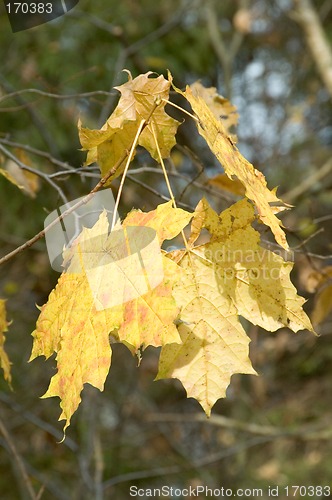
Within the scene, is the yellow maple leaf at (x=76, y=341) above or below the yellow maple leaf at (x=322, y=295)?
above

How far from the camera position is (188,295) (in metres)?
0.92

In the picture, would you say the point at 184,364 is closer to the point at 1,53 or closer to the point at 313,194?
the point at 313,194

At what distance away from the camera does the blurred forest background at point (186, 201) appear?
332 centimetres

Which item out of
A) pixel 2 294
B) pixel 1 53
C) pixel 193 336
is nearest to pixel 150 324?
pixel 193 336

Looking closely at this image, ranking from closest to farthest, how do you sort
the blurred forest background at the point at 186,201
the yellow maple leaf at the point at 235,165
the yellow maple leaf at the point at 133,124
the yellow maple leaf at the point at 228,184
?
the yellow maple leaf at the point at 235,165, the yellow maple leaf at the point at 133,124, the yellow maple leaf at the point at 228,184, the blurred forest background at the point at 186,201

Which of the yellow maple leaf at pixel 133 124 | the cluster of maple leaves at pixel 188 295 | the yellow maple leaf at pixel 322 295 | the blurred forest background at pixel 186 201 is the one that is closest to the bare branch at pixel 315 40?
the blurred forest background at pixel 186 201

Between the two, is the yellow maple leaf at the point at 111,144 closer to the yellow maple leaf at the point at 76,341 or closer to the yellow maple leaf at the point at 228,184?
the yellow maple leaf at the point at 76,341

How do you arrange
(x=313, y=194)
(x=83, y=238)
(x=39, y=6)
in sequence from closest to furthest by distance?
(x=83, y=238), (x=39, y=6), (x=313, y=194)

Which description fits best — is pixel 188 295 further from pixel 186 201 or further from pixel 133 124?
pixel 186 201

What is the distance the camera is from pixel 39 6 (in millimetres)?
1824

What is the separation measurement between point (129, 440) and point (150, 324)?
11.1ft

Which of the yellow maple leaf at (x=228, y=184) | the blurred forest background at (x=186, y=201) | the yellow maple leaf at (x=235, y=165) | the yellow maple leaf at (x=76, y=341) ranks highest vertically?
the yellow maple leaf at (x=235, y=165)

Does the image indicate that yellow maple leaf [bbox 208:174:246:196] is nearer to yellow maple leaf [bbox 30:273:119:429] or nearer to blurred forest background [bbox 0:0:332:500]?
yellow maple leaf [bbox 30:273:119:429]

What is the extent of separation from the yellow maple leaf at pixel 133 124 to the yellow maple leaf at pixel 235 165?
0.21 ft
